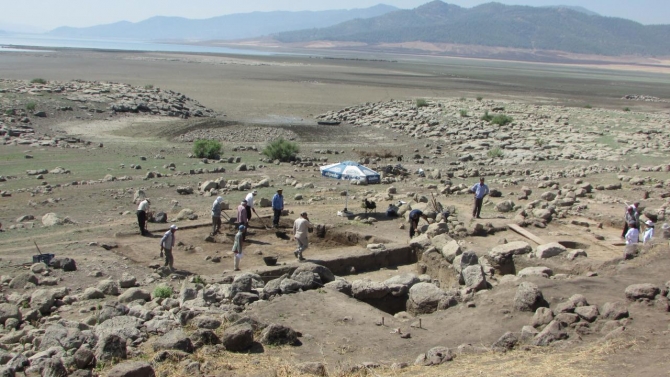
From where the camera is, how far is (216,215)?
1761 cm

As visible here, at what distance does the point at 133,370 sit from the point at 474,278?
699 cm

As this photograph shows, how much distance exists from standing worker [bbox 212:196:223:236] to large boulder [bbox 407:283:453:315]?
7.06m

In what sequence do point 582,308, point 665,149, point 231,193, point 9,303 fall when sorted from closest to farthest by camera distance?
point 582,308
point 9,303
point 231,193
point 665,149

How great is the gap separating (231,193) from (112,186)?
465 centimetres

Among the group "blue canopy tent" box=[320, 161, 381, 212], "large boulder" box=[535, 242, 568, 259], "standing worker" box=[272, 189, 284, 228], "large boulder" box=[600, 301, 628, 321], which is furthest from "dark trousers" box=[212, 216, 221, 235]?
"large boulder" box=[600, 301, 628, 321]

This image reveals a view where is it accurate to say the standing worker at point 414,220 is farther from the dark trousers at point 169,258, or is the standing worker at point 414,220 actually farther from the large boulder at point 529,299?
the large boulder at point 529,299

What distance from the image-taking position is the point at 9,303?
1209 centimetres

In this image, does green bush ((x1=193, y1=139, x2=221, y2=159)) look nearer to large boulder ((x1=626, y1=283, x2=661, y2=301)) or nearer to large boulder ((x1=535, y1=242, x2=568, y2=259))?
large boulder ((x1=535, y1=242, x2=568, y2=259))

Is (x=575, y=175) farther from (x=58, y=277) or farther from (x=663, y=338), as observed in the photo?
(x=58, y=277)

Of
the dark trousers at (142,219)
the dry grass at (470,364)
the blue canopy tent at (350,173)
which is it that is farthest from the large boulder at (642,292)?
the dark trousers at (142,219)

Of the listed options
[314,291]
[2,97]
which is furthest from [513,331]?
[2,97]

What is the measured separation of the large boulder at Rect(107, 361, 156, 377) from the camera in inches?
312

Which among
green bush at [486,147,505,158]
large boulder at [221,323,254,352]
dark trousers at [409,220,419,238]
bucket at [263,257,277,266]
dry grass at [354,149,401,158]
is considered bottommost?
dry grass at [354,149,401,158]

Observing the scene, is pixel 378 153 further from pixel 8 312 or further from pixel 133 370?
pixel 133 370
